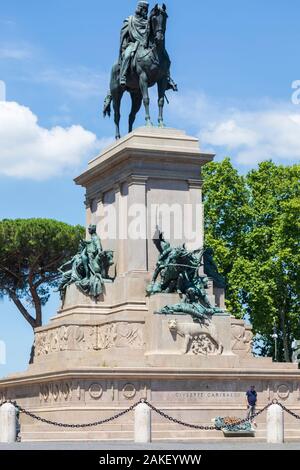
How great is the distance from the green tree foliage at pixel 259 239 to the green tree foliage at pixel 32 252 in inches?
415

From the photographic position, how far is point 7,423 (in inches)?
1233

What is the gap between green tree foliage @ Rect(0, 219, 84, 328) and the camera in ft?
219

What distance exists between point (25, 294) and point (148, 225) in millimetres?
33110

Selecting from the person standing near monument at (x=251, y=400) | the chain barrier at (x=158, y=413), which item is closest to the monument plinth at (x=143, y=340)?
the person standing near monument at (x=251, y=400)

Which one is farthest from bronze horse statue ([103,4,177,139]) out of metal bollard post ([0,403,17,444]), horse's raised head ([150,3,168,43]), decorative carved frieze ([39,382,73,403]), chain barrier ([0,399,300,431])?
metal bollard post ([0,403,17,444])

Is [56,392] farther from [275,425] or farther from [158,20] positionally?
[158,20]

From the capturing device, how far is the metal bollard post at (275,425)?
31.9 meters

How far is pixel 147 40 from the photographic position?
131ft

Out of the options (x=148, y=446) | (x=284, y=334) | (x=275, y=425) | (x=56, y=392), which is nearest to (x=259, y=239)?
(x=284, y=334)

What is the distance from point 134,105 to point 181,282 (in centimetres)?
793

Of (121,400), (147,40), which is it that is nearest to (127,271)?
(121,400)

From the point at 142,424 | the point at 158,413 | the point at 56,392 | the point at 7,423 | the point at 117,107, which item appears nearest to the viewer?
the point at 142,424

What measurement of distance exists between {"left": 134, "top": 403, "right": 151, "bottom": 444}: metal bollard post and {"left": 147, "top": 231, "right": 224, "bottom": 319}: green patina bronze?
19.5 ft
